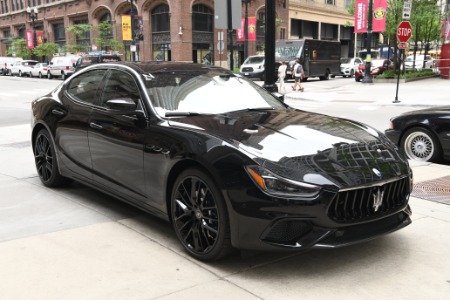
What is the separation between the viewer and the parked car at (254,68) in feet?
107

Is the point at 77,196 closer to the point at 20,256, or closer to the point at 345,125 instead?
the point at 20,256

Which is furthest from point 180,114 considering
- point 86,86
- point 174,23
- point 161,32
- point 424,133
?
point 161,32

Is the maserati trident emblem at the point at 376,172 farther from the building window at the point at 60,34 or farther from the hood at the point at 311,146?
the building window at the point at 60,34

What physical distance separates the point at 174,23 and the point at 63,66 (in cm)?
1312

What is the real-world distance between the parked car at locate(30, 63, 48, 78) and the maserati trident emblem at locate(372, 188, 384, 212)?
43.3m

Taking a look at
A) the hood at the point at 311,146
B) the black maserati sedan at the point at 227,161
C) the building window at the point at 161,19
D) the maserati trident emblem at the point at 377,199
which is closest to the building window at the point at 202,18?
the building window at the point at 161,19

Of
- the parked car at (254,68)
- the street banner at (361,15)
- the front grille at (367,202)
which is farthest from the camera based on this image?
the parked car at (254,68)

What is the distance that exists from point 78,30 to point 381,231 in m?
55.6

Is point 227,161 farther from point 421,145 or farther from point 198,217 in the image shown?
point 421,145

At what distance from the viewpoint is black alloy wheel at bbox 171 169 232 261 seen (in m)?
3.59

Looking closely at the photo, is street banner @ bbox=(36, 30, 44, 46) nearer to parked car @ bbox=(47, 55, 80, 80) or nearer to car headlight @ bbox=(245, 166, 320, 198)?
parked car @ bbox=(47, 55, 80, 80)

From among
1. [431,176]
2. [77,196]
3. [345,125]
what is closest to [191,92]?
[345,125]

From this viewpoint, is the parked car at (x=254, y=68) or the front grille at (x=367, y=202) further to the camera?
the parked car at (x=254, y=68)

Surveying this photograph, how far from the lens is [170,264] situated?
3820 mm
